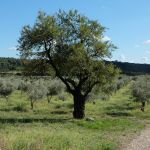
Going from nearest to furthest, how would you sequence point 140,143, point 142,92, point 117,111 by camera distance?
1. point 140,143
2. point 117,111
3. point 142,92

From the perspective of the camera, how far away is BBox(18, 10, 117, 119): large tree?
3953 centimetres

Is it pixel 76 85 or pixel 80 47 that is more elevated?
pixel 80 47

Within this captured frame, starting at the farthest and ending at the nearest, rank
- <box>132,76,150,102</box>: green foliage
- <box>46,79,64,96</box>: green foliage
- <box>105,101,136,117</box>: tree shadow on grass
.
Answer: <box>46,79,64,96</box>: green foliage < <box>132,76,150,102</box>: green foliage < <box>105,101,136,117</box>: tree shadow on grass

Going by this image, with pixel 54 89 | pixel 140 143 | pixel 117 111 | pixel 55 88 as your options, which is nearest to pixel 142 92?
pixel 117 111

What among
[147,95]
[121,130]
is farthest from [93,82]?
[147,95]

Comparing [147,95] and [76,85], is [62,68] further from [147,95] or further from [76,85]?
[147,95]

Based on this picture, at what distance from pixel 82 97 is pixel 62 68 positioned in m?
3.84

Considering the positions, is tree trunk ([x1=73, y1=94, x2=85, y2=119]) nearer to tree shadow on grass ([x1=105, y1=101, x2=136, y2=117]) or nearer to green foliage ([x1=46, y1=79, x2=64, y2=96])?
tree shadow on grass ([x1=105, y1=101, x2=136, y2=117])

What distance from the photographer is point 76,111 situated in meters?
42.0

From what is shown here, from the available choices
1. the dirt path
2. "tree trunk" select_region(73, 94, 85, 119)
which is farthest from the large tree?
the dirt path

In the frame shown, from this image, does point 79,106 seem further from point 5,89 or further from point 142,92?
point 5,89

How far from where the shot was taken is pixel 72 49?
3944 cm

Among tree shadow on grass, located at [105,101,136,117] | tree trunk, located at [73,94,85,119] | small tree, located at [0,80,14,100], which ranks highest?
small tree, located at [0,80,14,100]

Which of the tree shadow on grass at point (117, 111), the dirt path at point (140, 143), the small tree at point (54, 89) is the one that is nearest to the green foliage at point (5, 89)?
the small tree at point (54, 89)
